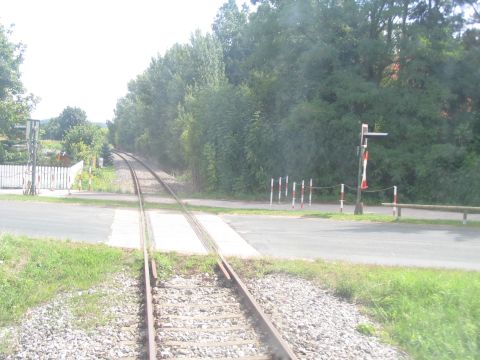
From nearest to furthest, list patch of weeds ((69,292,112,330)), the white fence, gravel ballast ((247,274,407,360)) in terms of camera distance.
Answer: gravel ballast ((247,274,407,360)) → patch of weeds ((69,292,112,330)) → the white fence

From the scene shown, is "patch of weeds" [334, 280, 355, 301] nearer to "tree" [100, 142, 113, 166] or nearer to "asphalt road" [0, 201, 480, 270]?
"asphalt road" [0, 201, 480, 270]

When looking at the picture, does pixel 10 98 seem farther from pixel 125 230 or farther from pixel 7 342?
pixel 7 342

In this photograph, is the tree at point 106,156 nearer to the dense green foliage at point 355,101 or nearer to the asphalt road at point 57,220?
the dense green foliage at point 355,101

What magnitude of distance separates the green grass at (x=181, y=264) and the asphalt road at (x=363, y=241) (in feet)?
5.20

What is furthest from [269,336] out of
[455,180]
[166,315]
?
[455,180]

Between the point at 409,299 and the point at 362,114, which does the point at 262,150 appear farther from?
the point at 409,299

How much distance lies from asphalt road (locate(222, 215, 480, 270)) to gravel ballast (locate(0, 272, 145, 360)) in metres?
4.20

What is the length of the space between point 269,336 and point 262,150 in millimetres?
24008

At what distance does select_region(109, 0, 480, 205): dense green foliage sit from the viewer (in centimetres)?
2683

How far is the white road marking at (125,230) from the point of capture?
38.5ft

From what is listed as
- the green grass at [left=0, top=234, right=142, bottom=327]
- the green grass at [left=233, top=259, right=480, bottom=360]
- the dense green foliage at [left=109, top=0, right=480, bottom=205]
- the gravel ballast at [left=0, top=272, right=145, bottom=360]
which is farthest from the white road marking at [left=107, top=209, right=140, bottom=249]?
the dense green foliage at [left=109, top=0, right=480, bottom=205]

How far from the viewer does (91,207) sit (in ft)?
63.1

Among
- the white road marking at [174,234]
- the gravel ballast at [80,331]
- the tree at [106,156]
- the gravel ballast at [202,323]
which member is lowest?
the gravel ballast at [80,331]

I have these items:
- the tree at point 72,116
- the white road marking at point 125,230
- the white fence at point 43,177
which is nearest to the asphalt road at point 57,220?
the white road marking at point 125,230
